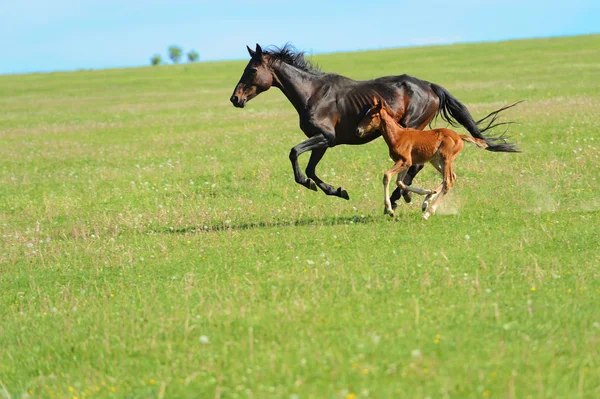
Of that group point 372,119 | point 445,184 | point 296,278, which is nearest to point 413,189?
point 445,184

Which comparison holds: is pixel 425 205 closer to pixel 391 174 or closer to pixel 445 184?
pixel 445 184

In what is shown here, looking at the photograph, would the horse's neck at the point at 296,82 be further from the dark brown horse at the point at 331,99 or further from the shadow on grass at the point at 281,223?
the shadow on grass at the point at 281,223

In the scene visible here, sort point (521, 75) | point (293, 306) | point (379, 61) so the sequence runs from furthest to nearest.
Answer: point (379, 61)
point (521, 75)
point (293, 306)

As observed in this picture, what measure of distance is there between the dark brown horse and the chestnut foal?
572 millimetres

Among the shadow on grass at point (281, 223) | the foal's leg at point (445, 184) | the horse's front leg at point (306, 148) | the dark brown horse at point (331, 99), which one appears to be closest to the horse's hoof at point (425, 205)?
the foal's leg at point (445, 184)

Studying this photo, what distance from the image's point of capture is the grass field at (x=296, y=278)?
5949 mm

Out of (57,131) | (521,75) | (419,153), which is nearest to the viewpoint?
(419,153)

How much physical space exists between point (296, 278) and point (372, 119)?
13.7ft

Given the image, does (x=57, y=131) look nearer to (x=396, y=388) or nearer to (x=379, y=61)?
(x=396, y=388)

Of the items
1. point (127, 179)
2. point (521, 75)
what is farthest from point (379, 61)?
point (127, 179)

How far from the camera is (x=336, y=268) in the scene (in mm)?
9000

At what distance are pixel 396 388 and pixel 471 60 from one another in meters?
65.0

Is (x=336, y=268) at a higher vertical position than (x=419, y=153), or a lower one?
lower

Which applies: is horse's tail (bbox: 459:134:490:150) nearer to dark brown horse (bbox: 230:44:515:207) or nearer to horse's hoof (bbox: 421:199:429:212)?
dark brown horse (bbox: 230:44:515:207)
